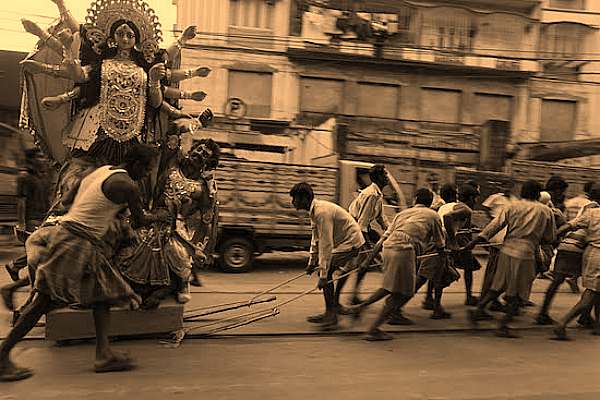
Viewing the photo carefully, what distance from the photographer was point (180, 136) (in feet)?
20.6

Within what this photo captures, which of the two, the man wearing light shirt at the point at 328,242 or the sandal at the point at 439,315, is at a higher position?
the man wearing light shirt at the point at 328,242

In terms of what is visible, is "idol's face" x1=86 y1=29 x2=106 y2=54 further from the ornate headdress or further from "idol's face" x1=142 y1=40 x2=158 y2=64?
"idol's face" x1=142 y1=40 x2=158 y2=64

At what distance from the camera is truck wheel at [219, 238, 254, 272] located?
33.9 feet

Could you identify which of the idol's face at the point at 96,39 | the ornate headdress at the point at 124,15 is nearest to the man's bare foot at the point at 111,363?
the idol's face at the point at 96,39

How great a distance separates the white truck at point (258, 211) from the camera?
1037cm

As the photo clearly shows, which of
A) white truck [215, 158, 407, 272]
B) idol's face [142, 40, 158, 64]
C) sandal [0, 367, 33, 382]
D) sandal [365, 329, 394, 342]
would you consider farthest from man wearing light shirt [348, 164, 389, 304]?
sandal [0, 367, 33, 382]

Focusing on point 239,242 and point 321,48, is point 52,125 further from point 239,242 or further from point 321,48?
point 321,48

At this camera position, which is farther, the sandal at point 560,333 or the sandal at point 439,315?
the sandal at point 439,315

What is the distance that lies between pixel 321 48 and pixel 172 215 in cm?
1572

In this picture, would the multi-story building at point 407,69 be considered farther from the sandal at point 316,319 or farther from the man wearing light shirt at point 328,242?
the sandal at point 316,319

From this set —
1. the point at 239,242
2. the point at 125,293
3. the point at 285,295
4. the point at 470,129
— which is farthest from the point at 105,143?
the point at 470,129

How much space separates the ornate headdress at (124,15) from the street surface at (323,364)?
314cm

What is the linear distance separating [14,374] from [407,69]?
1916 centimetres

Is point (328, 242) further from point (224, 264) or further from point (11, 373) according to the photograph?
point (224, 264)
